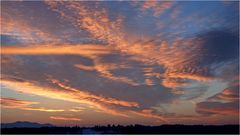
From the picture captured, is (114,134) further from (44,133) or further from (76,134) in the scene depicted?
(44,133)

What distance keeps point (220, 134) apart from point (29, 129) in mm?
101690

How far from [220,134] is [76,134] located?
7181cm

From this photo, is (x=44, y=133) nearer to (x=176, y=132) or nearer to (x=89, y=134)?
(x=89, y=134)

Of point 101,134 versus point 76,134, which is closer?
point 101,134

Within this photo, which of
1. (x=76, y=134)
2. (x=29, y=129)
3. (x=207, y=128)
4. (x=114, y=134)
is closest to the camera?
(x=114, y=134)

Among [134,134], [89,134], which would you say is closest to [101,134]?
[89,134]

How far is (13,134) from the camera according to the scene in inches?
6019

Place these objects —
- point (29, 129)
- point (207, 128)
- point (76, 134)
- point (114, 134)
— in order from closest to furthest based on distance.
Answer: point (114, 134) < point (76, 134) < point (29, 129) < point (207, 128)

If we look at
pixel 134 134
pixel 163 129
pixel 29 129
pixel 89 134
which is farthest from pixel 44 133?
pixel 163 129

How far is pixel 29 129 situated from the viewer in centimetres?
16575

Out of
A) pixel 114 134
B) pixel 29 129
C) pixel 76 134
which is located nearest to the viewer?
pixel 114 134

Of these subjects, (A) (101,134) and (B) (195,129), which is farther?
(B) (195,129)

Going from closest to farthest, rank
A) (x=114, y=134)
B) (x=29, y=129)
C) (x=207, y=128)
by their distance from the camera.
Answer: (x=114, y=134) → (x=29, y=129) → (x=207, y=128)

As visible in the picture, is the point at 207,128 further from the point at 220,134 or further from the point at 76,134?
the point at 76,134
